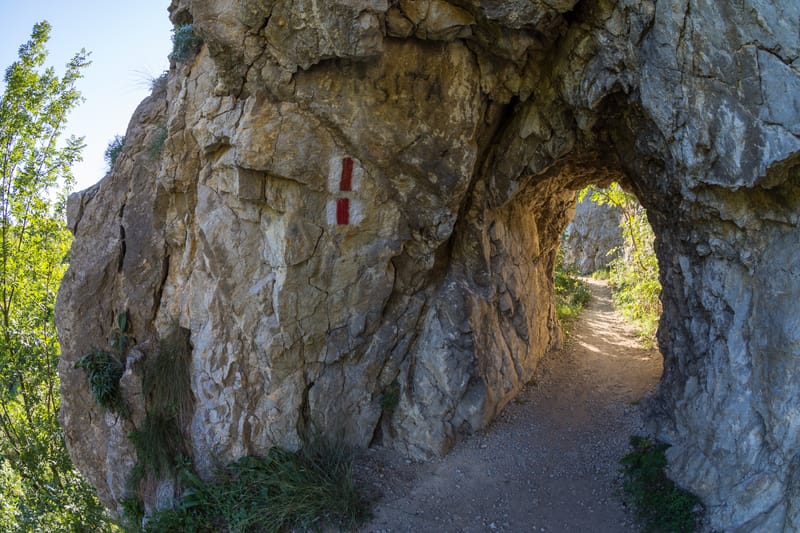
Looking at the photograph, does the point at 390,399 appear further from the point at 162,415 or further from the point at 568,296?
the point at 568,296

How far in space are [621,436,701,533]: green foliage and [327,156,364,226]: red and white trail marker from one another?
449 centimetres

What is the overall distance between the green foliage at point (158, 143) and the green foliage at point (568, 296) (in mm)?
8429

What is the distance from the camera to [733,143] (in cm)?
425

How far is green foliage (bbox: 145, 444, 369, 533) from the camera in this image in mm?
5477

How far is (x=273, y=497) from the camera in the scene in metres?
5.62

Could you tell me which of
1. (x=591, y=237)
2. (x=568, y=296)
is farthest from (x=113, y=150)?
(x=591, y=237)

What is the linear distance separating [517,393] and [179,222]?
5.73 meters

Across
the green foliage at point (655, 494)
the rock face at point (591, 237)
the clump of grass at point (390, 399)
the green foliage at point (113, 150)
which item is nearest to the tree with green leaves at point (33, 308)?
the green foliage at point (113, 150)

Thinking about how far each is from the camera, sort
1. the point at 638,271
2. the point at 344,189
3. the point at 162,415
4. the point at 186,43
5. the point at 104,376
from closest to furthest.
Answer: the point at 344,189 → the point at 186,43 → the point at 162,415 → the point at 104,376 → the point at 638,271

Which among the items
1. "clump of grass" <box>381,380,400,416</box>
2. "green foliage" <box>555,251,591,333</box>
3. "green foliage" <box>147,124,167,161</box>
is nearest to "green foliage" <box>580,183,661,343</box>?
"green foliage" <box>555,251,591,333</box>

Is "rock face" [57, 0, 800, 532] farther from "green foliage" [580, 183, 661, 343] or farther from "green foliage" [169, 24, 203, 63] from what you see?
"green foliage" [580, 183, 661, 343]

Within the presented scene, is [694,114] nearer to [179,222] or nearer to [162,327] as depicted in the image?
[179,222]

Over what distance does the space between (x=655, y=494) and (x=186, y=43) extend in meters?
7.96

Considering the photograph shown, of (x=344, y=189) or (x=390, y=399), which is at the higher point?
(x=344, y=189)
